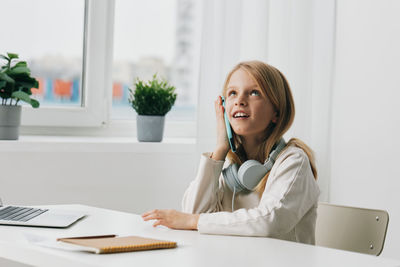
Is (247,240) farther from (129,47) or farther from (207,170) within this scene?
(129,47)

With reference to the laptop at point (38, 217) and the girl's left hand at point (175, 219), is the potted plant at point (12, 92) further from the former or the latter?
the girl's left hand at point (175, 219)

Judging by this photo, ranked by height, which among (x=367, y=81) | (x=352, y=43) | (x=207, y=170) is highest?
(x=352, y=43)

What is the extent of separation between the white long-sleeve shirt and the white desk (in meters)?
0.04

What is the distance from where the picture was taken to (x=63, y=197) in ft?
7.87

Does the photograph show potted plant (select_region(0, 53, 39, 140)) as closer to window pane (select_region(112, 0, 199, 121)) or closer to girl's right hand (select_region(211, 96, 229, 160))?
window pane (select_region(112, 0, 199, 121))

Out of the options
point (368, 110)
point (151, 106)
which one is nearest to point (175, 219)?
point (151, 106)

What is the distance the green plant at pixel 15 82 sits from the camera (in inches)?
89.0

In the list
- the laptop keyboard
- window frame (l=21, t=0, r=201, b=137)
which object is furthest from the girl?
window frame (l=21, t=0, r=201, b=137)

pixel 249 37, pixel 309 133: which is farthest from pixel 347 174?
pixel 249 37

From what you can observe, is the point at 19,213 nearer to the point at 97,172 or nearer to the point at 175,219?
the point at 175,219

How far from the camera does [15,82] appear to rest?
231 centimetres

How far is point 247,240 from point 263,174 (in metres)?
0.29

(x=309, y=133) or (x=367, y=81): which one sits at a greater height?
(x=367, y=81)

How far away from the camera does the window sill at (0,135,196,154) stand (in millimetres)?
2307
